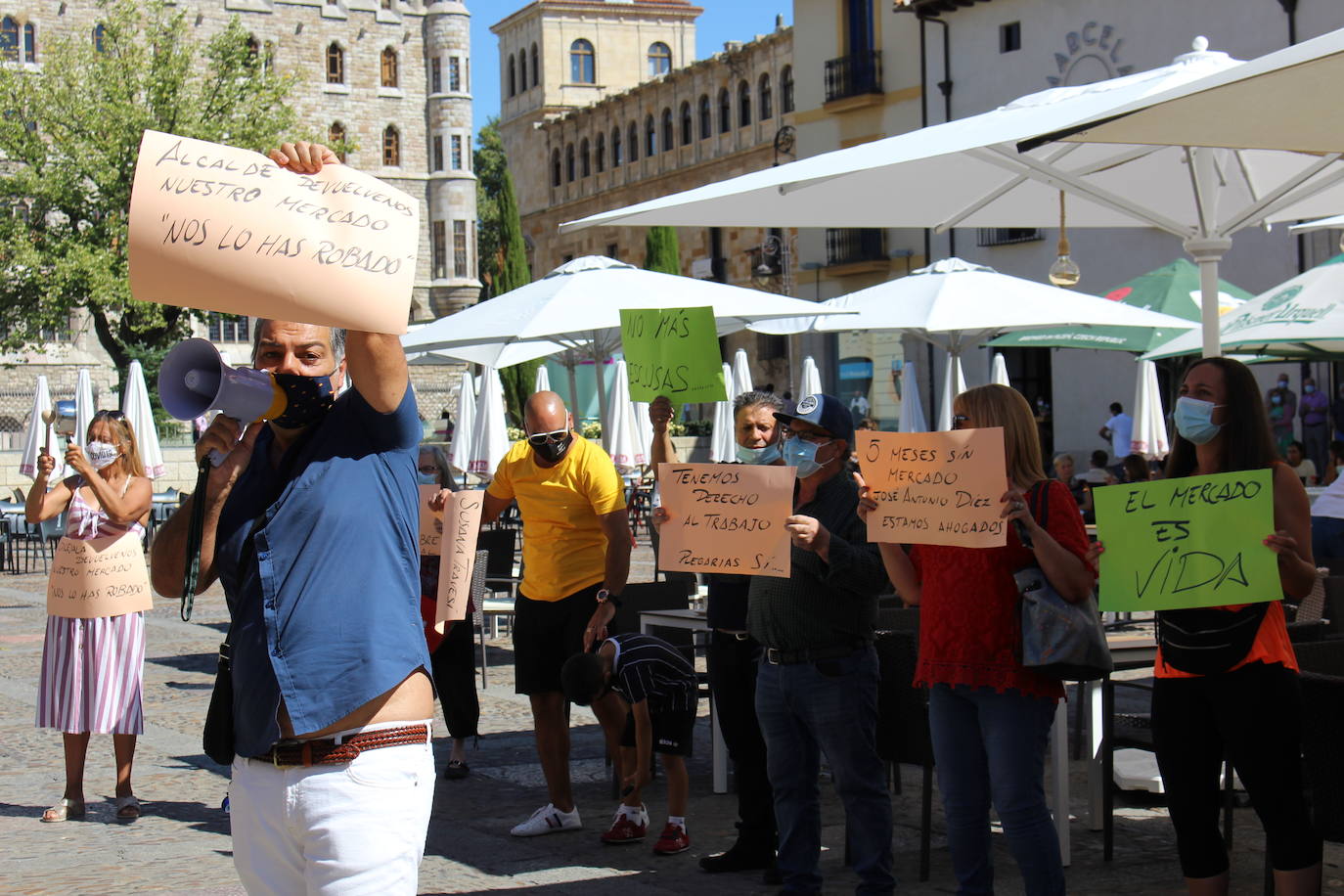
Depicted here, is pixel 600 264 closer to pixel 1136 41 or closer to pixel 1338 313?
pixel 1338 313

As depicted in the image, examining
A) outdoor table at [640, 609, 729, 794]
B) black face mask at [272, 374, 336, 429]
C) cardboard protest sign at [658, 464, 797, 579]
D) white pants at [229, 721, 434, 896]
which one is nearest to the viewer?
white pants at [229, 721, 434, 896]

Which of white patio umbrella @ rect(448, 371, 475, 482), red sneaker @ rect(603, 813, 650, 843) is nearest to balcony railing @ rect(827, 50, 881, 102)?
white patio umbrella @ rect(448, 371, 475, 482)

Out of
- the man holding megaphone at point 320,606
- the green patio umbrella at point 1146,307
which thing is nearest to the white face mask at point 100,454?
the man holding megaphone at point 320,606

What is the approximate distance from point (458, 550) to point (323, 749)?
2.58 meters

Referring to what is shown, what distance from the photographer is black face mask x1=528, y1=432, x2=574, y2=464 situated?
6.57 m

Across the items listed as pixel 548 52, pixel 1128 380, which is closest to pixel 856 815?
pixel 1128 380

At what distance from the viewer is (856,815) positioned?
16.5 ft

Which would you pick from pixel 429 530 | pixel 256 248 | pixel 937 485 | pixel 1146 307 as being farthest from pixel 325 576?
pixel 1146 307

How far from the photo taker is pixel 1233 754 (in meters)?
4.14

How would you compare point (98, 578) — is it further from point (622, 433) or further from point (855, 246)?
point (855, 246)

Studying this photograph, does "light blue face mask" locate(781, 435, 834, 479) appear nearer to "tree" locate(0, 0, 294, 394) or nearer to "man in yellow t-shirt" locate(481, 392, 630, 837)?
"man in yellow t-shirt" locate(481, 392, 630, 837)

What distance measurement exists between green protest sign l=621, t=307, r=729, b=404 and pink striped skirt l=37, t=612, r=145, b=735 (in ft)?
8.32

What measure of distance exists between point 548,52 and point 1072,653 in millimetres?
67099

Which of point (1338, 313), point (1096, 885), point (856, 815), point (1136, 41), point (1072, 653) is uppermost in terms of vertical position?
Result: point (1136, 41)
